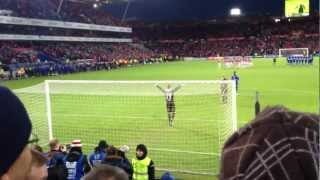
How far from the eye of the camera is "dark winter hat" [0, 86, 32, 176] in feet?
4.58

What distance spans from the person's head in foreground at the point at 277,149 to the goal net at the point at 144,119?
10.6 meters

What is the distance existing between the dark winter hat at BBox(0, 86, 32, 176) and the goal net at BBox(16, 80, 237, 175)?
10406 mm

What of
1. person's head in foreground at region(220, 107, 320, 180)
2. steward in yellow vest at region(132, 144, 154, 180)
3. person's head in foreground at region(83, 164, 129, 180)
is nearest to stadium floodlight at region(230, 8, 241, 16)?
steward in yellow vest at region(132, 144, 154, 180)

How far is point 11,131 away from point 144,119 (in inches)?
698

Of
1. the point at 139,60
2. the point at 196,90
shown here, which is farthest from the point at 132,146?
the point at 139,60

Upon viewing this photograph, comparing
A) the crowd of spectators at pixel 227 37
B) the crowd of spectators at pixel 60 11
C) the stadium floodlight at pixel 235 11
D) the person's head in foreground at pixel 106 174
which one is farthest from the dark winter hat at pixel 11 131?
the stadium floodlight at pixel 235 11

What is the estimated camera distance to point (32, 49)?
6241 centimetres

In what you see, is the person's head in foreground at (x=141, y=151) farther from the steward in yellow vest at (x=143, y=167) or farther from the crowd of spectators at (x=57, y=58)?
the crowd of spectators at (x=57, y=58)

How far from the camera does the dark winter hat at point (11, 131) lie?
4.58 ft

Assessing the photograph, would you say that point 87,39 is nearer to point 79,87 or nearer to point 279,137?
point 79,87

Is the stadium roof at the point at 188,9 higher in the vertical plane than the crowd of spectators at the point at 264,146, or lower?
higher

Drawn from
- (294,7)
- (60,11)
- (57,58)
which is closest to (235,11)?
(294,7)

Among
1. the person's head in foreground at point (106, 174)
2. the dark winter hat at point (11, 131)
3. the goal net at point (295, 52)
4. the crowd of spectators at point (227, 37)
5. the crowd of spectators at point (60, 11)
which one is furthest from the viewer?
the crowd of spectators at point (227, 37)

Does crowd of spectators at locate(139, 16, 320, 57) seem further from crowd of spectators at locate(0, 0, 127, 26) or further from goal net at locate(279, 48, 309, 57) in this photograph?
crowd of spectators at locate(0, 0, 127, 26)
